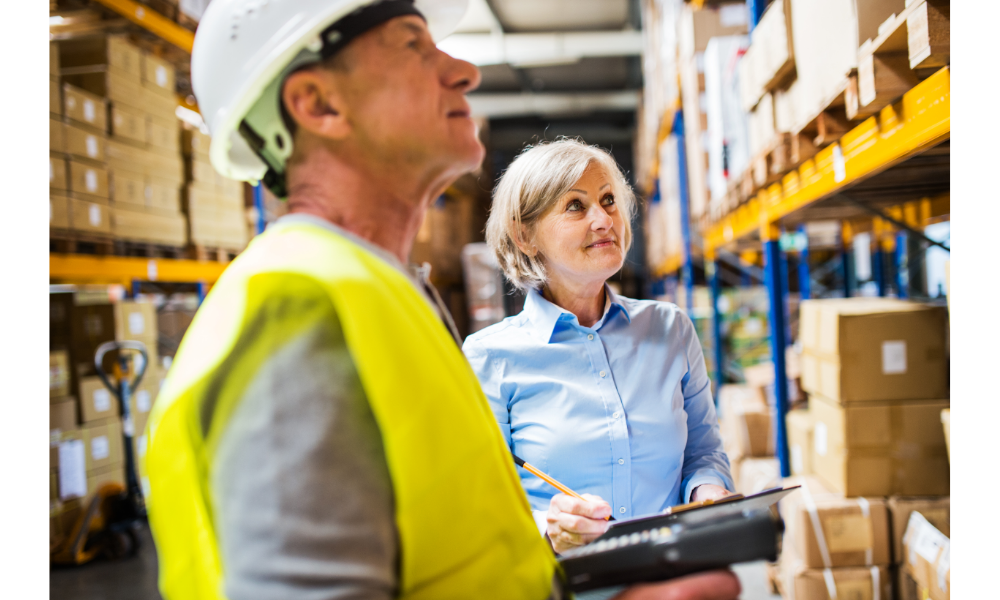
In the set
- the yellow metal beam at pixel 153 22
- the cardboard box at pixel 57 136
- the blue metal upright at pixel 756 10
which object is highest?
the yellow metal beam at pixel 153 22

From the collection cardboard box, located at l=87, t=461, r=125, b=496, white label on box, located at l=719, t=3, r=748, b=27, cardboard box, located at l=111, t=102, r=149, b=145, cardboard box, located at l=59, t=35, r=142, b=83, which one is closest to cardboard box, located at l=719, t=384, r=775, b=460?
white label on box, located at l=719, t=3, r=748, b=27

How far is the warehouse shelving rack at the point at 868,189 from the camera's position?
1669mm

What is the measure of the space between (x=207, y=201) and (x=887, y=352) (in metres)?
5.11

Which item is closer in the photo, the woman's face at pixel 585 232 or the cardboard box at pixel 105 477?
the woman's face at pixel 585 232

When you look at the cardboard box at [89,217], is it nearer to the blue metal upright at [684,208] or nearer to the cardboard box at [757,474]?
the cardboard box at [757,474]

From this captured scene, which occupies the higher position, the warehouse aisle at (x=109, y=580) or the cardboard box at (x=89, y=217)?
the cardboard box at (x=89, y=217)

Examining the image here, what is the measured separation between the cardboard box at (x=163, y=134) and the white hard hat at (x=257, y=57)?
4.80 meters

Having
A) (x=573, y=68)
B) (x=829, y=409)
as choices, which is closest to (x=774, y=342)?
(x=829, y=409)

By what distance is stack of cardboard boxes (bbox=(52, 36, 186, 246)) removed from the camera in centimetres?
427

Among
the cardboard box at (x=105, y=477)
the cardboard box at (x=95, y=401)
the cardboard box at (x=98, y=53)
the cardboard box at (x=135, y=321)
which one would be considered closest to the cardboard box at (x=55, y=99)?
the cardboard box at (x=98, y=53)

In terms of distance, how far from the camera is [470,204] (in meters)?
11.9

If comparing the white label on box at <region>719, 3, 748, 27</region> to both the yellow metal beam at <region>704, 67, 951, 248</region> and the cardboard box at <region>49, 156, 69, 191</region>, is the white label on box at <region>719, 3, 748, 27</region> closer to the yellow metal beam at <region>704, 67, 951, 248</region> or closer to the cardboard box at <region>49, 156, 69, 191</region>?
the yellow metal beam at <region>704, 67, 951, 248</region>

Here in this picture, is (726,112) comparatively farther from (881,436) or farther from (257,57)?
(257,57)
